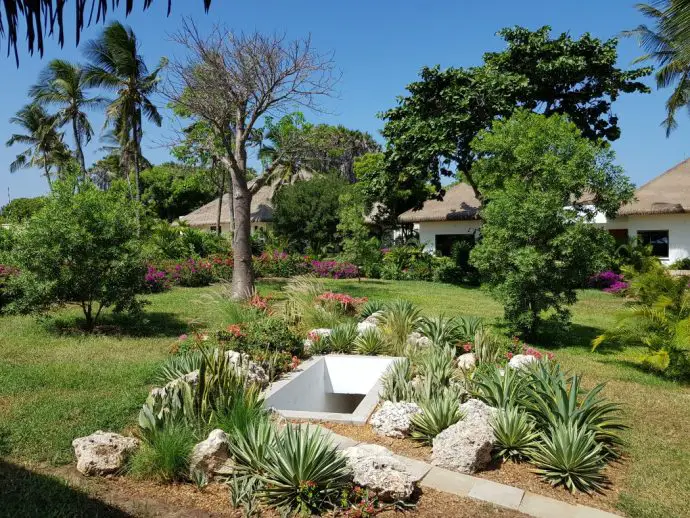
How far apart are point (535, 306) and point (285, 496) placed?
852 cm

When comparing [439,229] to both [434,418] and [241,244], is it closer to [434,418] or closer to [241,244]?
[241,244]

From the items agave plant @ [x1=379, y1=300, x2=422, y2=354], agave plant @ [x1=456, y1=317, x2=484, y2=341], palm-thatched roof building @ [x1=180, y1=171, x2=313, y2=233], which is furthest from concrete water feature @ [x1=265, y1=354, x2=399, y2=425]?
palm-thatched roof building @ [x1=180, y1=171, x2=313, y2=233]

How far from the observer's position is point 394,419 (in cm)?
555

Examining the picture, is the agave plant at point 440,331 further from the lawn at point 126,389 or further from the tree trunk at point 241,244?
the tree trunk at point 241,244

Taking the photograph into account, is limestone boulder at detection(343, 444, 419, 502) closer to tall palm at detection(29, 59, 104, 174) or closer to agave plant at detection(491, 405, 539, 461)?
agave plant at detection(491, 405, 539, 461)

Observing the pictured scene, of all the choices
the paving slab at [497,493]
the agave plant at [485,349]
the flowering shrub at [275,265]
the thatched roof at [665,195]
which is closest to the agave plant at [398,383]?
the agave plant at [485,349]

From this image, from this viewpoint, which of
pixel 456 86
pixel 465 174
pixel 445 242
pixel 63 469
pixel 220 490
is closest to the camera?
pixel 220 490

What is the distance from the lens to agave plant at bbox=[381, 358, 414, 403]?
21.1 ft

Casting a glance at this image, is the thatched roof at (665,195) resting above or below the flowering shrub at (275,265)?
above

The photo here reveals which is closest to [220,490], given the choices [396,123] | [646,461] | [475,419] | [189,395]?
[189,395]

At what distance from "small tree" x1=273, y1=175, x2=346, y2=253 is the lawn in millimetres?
17460

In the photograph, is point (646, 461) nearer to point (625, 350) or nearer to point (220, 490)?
point (220, 490)

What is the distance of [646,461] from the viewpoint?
17.0 ft

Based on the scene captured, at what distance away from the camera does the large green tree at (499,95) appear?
20.9 meters
